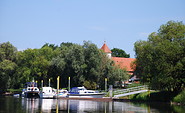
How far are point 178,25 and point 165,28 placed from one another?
318 cm

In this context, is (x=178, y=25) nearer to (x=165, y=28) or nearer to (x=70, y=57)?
(x=165, y=28)

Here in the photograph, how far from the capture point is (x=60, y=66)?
75.4 m

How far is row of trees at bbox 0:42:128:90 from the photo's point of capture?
7288cm

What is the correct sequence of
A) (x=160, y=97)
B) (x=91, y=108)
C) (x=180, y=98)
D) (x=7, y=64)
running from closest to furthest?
(x=91, y=108)
(x=180, y=98)
(x=160, y=97)
(x=7, y=64)

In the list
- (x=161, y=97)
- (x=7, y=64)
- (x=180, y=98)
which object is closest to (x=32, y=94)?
(x=7, y=64)

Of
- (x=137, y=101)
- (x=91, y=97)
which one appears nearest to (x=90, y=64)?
(x=91, y=97)

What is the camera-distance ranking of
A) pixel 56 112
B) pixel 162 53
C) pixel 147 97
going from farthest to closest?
pixel 147 97, pixel 162 53, pixel 56 112

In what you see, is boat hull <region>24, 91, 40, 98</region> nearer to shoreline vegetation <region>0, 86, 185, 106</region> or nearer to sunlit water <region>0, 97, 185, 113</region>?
shoreline vegetation <region>0, 86, 185, 106</region>

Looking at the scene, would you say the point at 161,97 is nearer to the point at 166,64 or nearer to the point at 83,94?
the point at 166,64

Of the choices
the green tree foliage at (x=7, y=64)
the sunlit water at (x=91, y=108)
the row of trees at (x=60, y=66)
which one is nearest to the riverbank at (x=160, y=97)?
the sunlit water at (x=91, y=108)

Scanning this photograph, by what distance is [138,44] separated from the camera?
73188 millimetres

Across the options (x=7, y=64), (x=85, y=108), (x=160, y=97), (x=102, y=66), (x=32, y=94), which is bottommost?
(x=85, y=108)

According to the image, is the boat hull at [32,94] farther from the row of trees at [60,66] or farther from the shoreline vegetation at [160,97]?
the shoreline vegetation at [160,97]

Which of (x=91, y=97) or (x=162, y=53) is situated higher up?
(x=162, y=53)
